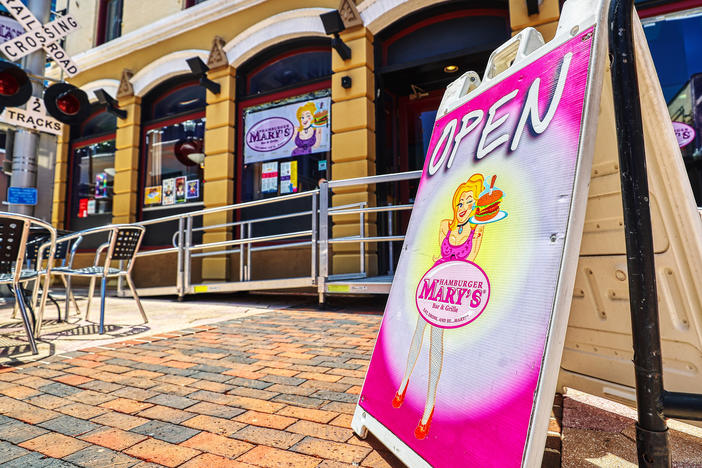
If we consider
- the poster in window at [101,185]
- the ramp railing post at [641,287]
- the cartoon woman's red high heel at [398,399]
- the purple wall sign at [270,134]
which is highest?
the purple wall sign at [270,134]

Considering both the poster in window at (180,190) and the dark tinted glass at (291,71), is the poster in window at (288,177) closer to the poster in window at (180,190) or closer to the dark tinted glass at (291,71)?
the dark tinted glass at (291,71)

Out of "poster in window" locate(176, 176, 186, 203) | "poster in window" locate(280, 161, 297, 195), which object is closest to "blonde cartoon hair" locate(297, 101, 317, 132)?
"poster in window" locate(280, 161, 297, 195)

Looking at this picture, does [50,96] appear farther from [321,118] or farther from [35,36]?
[321,118]

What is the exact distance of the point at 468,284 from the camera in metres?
1.23

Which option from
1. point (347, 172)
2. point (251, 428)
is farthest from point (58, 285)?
point (251, 428)

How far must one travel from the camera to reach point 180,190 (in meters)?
7.95

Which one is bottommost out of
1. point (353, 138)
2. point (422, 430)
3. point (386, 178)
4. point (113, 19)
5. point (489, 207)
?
point (422, 430)

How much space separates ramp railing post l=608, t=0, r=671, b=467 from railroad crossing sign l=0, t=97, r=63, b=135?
22.9 ft

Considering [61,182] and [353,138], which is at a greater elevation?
[61,182]

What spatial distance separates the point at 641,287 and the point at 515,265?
0.93 ft

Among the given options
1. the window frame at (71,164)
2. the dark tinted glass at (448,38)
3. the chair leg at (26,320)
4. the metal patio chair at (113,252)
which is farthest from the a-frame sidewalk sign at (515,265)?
the window frame at (71,164)

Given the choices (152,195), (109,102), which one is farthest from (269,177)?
(109,102)

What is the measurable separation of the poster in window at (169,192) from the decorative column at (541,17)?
656cm

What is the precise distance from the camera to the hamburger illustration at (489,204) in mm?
1249
